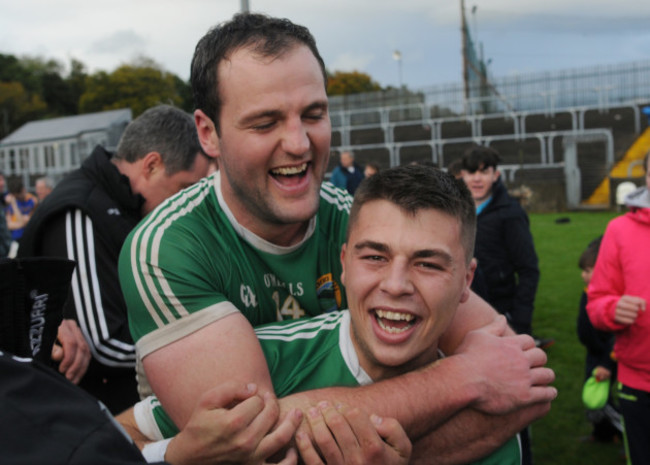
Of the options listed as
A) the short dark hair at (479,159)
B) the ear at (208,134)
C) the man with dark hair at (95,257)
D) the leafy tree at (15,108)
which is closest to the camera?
the ear at (208,134)

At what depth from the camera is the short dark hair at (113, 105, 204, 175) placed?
12.2 feet

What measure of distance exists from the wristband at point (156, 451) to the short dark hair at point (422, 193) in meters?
0.91

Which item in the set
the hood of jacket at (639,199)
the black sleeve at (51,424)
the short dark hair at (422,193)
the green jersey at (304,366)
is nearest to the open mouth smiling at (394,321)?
the green jersey at (304,366)

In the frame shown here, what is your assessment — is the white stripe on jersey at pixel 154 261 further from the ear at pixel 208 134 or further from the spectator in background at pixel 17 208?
the spectator in background at pixel 17 208

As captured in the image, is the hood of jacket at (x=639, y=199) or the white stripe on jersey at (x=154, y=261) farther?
the hood of jacket at (x=639, y=199)

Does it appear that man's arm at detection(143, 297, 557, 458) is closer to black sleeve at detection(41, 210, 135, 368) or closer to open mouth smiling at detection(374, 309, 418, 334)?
open mouth smiling at detection(374, 309, 418, 334)

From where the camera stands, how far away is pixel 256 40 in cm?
217

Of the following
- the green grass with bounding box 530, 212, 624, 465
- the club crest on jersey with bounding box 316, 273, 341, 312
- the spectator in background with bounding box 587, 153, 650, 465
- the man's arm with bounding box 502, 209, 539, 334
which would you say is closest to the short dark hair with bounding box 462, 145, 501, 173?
the man's arm with bounding box 502, 209, 539, 334

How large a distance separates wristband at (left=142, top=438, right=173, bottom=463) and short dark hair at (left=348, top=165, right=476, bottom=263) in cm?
91

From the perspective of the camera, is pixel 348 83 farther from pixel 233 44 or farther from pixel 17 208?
pixel 233 44

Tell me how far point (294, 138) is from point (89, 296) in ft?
5.10

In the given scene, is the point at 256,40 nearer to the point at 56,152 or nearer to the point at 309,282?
the point at 309,282

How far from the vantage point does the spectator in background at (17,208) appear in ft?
40.4

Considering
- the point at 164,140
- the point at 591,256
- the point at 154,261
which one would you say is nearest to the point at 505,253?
the point at 591,256
